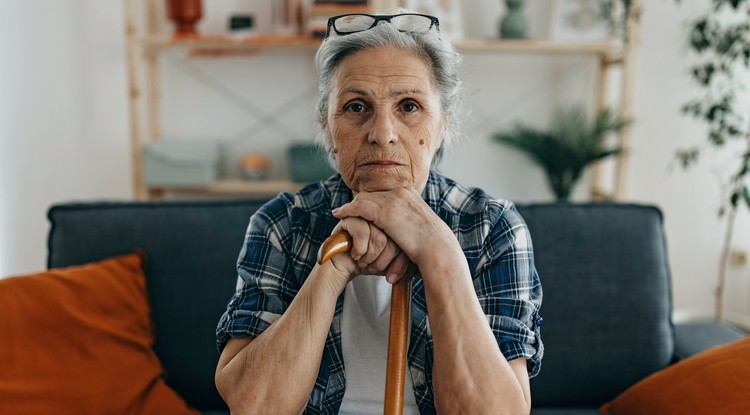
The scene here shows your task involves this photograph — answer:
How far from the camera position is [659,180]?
10.6 ft

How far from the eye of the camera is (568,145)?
9.67 ft

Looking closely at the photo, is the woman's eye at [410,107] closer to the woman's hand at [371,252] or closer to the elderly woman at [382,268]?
the elderly woman at [382,268]

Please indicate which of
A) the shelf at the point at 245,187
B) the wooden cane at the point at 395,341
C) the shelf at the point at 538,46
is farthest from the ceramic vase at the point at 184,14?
the wooden cane at the point at 395,341

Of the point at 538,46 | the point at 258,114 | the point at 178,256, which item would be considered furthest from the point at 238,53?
the point at 178,256

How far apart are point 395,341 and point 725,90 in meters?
2.71

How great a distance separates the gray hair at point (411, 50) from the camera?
3.72 ft

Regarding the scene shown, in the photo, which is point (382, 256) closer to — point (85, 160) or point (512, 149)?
point (512, 149)

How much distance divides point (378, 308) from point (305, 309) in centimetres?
20

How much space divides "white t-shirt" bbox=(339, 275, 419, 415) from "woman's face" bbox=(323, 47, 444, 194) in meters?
0.20

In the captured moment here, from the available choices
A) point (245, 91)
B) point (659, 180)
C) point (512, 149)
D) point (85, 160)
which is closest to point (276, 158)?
point (245, 91)

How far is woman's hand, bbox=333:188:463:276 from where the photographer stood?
40.4 inches

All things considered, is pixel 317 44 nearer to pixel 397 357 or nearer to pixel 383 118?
pixel 383 118

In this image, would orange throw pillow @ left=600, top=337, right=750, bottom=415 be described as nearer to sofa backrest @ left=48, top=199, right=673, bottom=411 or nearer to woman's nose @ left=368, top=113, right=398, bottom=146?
sofa backrest @ left=48, top=199, right=673, bottom=411

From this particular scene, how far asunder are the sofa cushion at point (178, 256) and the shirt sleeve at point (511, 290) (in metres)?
0.71
